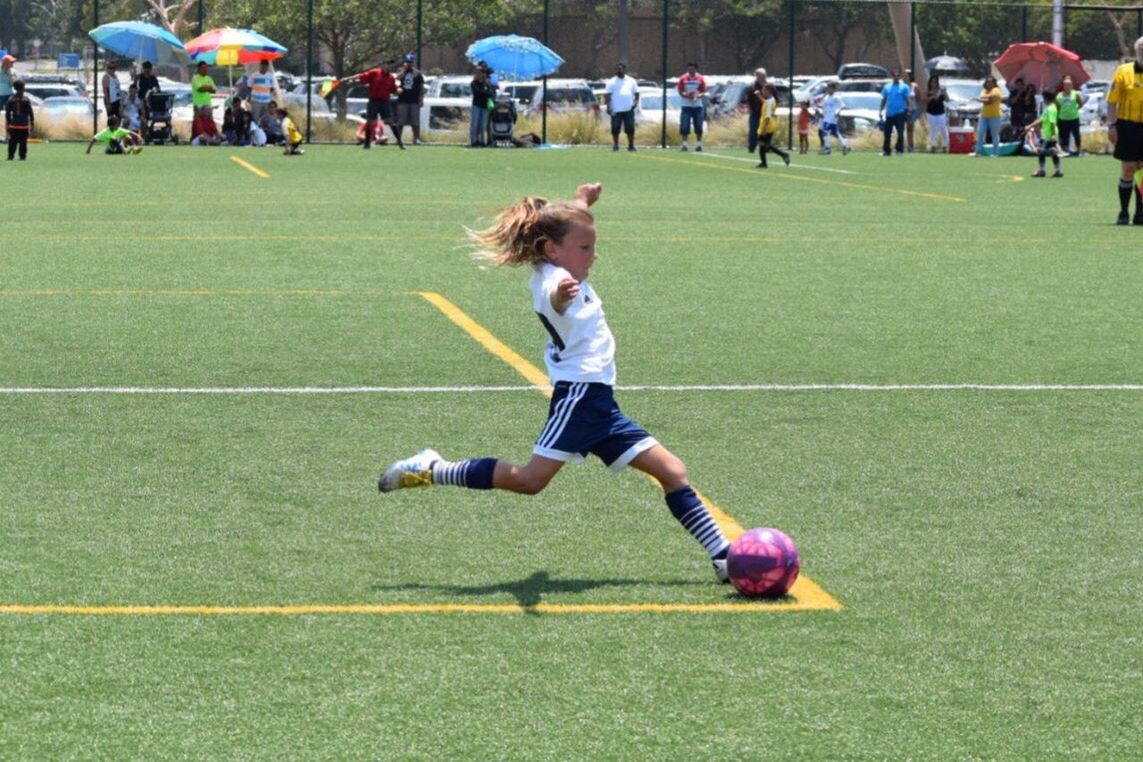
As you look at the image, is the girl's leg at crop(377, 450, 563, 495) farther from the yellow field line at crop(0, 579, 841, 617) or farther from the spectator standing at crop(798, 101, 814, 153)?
the spectator standing at crop(798, 101, 814, 153)

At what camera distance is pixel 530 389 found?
419 inches

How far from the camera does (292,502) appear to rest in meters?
7.69

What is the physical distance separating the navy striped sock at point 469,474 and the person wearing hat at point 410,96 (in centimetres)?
3905

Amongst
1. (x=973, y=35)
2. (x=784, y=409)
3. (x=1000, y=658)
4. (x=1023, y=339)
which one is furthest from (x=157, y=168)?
(x=973, y=35)

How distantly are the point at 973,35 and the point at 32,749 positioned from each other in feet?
281

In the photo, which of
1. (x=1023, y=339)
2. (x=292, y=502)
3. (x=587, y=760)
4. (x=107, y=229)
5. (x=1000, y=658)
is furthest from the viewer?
(x=107, y=229)

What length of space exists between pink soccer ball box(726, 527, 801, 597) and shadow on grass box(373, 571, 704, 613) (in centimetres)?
27

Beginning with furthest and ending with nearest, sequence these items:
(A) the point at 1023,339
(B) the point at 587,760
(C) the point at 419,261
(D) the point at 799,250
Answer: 1. (D) the point at 799,250
2. (C) the point at 419,261
3. (A) the point at 1023,339
4. (B) the point at 587,760

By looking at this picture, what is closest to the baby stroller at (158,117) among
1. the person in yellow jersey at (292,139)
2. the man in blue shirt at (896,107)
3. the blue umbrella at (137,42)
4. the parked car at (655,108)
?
the blue umbrella at (137,42)

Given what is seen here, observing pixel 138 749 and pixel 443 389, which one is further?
pixel 443 389

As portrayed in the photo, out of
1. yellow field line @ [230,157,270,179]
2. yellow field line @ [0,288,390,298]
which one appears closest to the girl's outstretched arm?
yellow field line @ [0,288,390,298]

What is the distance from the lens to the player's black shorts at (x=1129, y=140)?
21.5m

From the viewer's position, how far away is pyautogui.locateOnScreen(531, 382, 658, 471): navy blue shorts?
6.53 metres

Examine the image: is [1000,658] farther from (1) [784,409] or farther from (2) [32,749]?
(1) [784,409]
